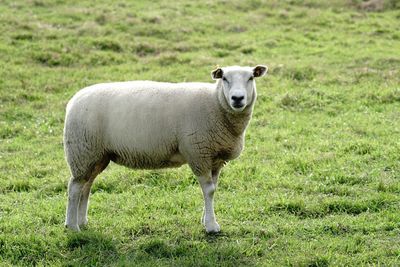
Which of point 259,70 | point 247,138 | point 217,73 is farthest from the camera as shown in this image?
point 247,138

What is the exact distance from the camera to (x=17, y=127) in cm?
1359

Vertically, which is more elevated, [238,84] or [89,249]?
[238,84]

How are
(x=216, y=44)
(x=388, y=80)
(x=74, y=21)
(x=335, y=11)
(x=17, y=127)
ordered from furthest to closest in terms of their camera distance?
(x=335, y=11)
(x=74, y=21)
(x=216, y=44)
(x=388, y=80)
(x=17, y=127)

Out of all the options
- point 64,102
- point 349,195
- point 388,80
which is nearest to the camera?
point 349,195

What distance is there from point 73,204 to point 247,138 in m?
5.23

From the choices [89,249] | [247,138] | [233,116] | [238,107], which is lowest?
[247,138]

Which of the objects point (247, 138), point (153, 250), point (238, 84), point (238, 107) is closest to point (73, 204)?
point (153, 250)

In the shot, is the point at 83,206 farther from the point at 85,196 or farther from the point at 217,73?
the point at 217,73

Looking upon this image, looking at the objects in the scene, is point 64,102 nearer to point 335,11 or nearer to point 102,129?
point 102,129

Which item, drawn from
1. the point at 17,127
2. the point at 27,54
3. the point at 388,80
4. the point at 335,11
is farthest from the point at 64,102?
the point at 335,11

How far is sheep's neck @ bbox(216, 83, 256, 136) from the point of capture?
8.02 m

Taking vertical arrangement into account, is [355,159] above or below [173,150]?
below

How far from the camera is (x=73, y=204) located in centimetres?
821

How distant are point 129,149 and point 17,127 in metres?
6.29
